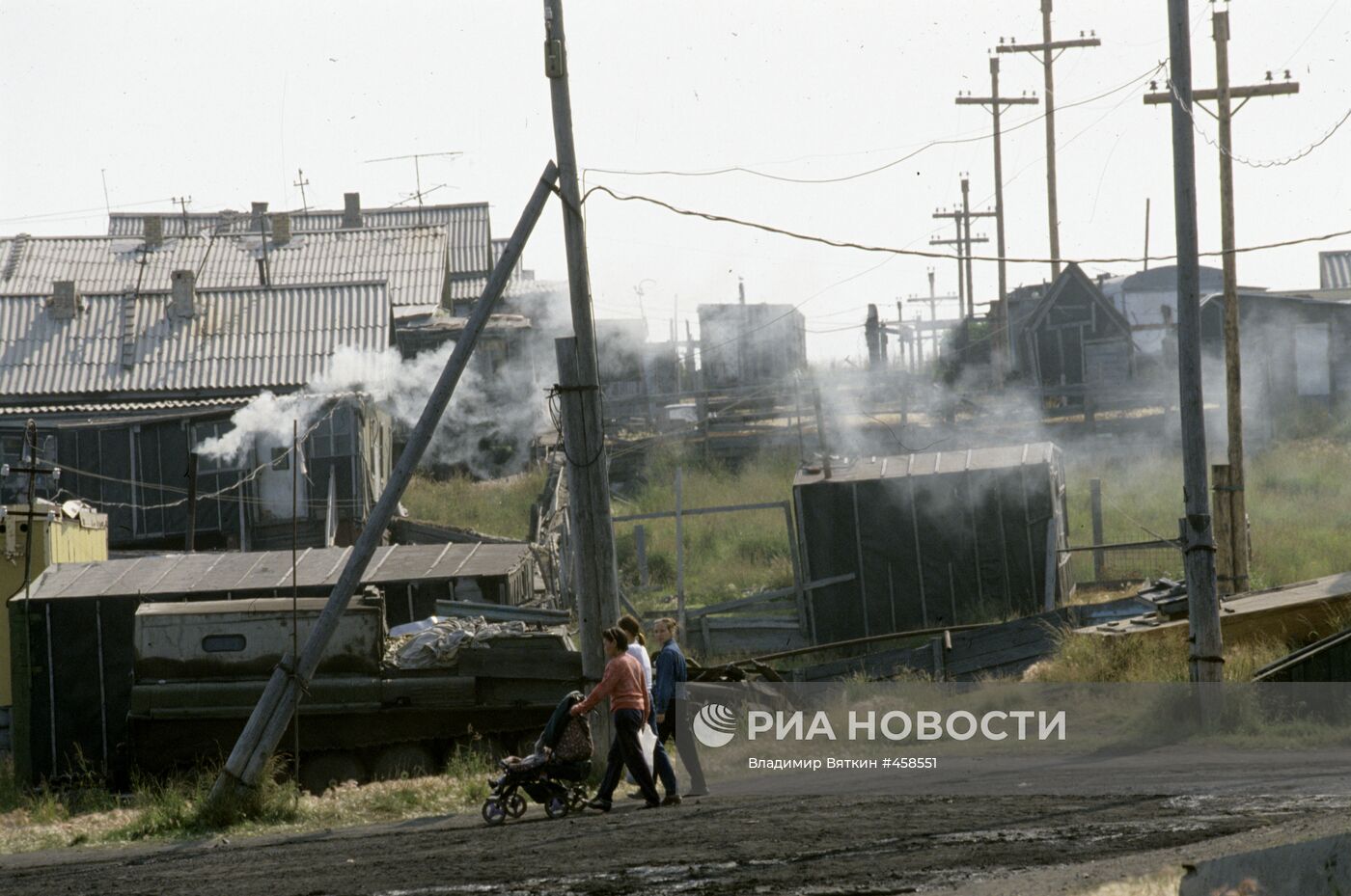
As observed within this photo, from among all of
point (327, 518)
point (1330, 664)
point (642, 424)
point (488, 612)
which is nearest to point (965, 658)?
point (1330, 664)

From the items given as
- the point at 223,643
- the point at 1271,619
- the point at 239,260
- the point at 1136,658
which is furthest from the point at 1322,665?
the point at 239,260

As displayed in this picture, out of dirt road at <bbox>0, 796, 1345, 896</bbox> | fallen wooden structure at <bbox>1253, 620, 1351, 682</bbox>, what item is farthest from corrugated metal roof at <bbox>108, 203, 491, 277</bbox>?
dirt road at <bbox>0, 796, 1345, 896</bbox>

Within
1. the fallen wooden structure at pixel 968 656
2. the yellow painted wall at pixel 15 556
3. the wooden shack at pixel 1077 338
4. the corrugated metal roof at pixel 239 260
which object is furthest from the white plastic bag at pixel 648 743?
the corrugated metal roof at pixel 239 260

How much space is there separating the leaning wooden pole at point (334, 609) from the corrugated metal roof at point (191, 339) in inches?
941

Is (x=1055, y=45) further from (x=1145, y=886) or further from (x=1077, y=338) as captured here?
(x=1145, y=886)

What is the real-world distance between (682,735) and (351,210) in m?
51.3

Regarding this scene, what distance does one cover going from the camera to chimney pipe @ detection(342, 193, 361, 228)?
60156 mm

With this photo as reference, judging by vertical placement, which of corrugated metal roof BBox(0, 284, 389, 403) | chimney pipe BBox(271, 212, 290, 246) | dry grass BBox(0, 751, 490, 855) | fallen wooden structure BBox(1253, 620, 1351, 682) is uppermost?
chimney pipe BBox(271, 212, 290, 246)

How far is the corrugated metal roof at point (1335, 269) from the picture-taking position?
59031 millimetres

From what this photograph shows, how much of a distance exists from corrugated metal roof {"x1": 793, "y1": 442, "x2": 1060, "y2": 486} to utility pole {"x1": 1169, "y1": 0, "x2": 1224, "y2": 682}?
9.02m

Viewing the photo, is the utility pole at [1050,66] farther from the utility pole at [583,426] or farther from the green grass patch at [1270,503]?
the utility pole at [583,426]

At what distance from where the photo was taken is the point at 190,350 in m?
37.7

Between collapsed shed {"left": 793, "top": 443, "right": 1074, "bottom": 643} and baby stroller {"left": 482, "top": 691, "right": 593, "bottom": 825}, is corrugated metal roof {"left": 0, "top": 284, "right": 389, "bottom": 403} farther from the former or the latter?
baby stroller {"left": 482, "top": 691, "right": 593, "bottom": 825}

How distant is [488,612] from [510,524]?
44.7ft
